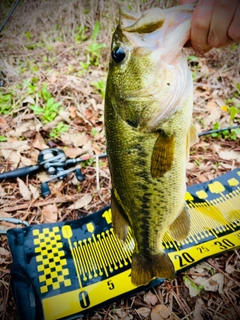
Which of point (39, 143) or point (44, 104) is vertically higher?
point (44, 104)

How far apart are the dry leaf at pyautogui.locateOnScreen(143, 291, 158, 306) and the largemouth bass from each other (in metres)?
0.71

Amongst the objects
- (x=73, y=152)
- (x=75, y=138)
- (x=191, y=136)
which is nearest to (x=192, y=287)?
(x=191, y=136)

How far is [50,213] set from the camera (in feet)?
9.48

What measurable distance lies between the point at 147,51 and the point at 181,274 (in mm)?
1805

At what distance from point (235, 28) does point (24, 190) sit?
2525 millimetres

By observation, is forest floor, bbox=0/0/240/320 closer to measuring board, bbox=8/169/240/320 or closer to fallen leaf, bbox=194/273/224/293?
fallen leaf, bbox=194/273/224/293

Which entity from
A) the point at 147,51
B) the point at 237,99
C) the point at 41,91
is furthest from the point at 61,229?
the point at 237,99

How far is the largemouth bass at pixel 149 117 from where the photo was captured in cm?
145

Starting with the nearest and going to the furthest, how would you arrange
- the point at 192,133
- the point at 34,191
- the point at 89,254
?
the point at 192,133
the point at 89,254
the point at 34,191

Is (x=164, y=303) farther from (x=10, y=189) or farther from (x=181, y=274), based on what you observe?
(x=10, y=189)

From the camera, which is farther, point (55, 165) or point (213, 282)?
point (55, 165)

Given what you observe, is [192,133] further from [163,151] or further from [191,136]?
[163,151]

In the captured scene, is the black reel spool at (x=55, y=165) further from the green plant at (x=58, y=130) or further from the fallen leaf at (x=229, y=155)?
the fallen leaf at (x=229, y=155)

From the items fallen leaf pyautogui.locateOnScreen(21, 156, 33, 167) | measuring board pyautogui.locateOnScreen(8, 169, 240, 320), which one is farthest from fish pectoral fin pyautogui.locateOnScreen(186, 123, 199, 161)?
fallen leaf pyautogui.locateOnScreen(21, 156, 33, 167)
